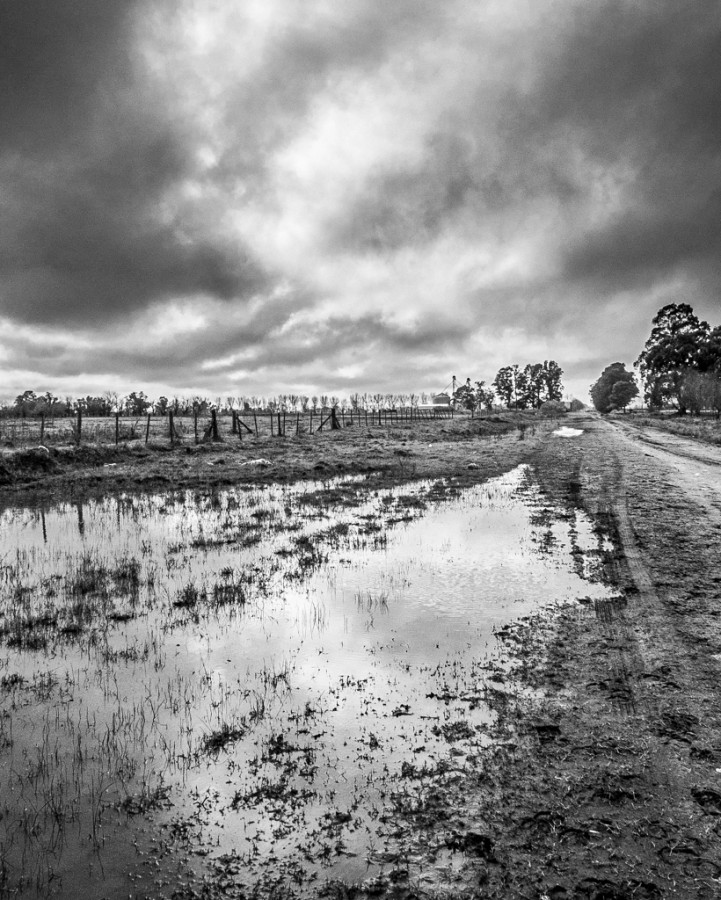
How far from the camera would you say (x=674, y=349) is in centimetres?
7769

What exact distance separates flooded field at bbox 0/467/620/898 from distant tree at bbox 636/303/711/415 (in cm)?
7619

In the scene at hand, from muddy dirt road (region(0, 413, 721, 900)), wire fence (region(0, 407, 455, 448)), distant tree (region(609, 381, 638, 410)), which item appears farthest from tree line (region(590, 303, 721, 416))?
muddy dirt road (region(0, 413, 721, 900))

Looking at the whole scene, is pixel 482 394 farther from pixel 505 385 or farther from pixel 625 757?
pixel 625 757

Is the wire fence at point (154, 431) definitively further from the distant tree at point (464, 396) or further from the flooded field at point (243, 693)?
the distant tree at point (464, 396)

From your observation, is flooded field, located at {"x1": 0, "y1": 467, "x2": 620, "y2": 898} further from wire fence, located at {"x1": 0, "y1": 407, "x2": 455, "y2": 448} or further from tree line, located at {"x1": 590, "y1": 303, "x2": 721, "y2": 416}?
tree line, located at {"x1": 590, "y1": 303, "x2": 721, "y2": 416}

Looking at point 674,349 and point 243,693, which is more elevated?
point 674,349

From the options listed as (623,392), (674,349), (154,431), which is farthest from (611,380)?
(154,431)

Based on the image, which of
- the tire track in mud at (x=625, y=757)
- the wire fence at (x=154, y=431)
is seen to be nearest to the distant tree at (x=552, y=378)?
the wire fence at (x=154, y=431)

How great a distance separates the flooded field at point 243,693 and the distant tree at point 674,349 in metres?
76.2

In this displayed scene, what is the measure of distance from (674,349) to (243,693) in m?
89.4

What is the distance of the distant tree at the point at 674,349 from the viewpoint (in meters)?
75.1

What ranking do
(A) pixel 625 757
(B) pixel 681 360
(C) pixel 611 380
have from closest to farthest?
(A) pixel 625 757, (B) pixel 681 360, (C) pixel 611 380

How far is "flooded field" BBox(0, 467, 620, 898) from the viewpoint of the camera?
344 cm

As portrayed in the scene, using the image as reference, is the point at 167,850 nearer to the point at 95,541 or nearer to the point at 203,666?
the point at 203,666
